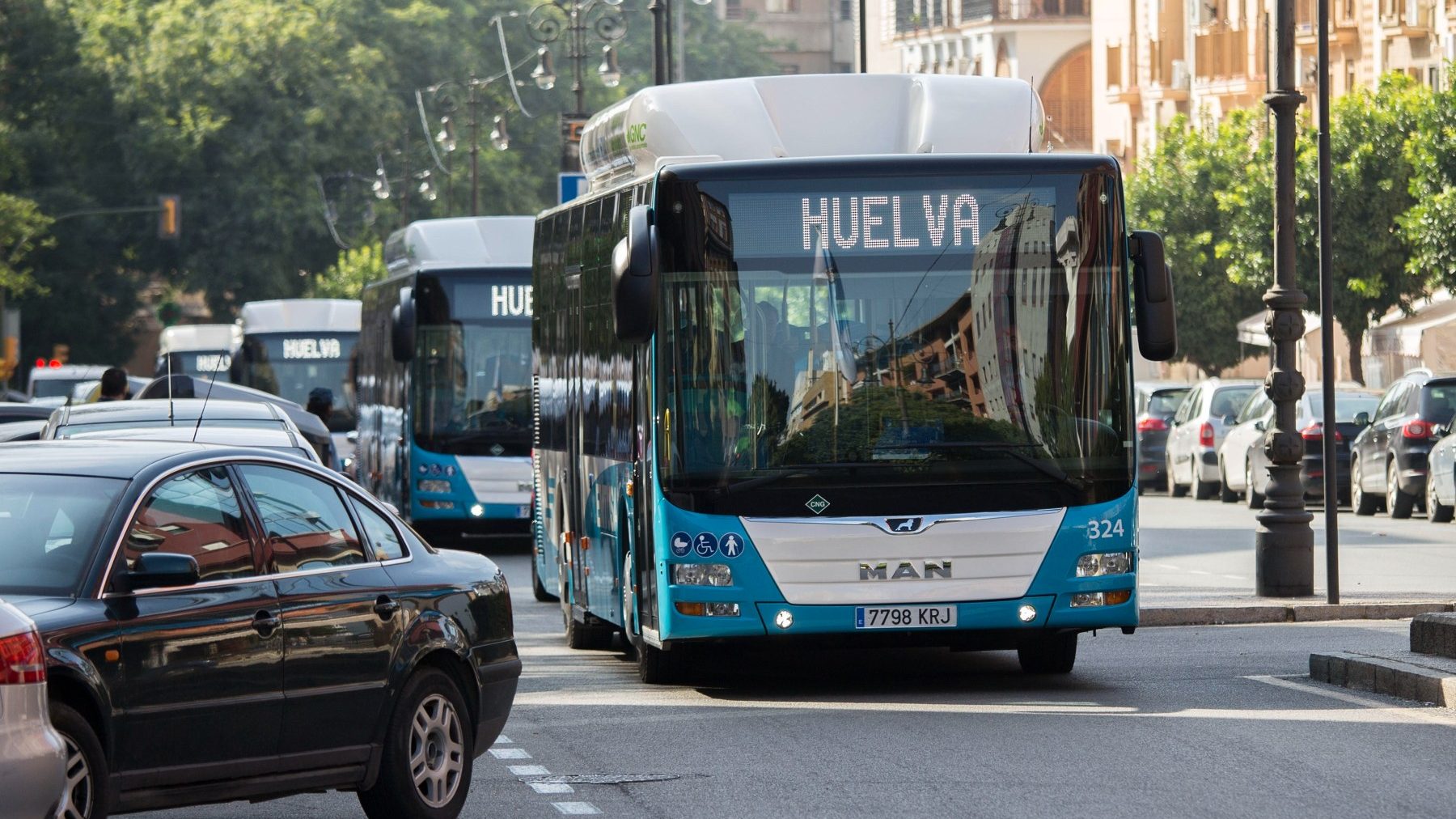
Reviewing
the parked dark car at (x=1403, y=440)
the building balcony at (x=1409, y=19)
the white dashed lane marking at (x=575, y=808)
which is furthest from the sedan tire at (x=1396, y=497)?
the building balcony at (x=1409, y=19)

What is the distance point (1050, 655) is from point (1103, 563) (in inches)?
50.6

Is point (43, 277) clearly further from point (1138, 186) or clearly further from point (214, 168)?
point (1138, 186)

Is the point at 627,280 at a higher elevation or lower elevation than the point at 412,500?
higher

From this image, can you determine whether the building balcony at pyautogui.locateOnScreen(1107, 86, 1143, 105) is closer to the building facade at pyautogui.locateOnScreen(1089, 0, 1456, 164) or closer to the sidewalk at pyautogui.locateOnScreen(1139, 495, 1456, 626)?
the building facade at pyautogui.locateOnScreen(1089, 0, 1456, 164)

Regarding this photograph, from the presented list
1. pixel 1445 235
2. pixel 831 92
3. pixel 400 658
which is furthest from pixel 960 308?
pixel 1445 235

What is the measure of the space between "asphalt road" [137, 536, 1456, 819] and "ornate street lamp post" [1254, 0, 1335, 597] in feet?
6.88

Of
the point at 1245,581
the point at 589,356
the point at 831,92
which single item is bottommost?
the point at 1245,581

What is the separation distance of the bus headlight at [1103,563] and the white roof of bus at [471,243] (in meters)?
14.8

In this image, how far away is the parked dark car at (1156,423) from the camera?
42.8 metres

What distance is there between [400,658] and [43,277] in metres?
76.2

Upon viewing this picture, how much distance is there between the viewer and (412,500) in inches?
1086

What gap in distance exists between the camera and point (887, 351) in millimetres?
13594

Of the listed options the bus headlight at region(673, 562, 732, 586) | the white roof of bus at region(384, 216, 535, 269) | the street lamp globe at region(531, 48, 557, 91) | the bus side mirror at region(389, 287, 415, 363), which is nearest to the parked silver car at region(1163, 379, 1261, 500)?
the street lamp globe at region(531, 48, 557, 91)

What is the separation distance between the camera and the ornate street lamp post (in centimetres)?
1873
